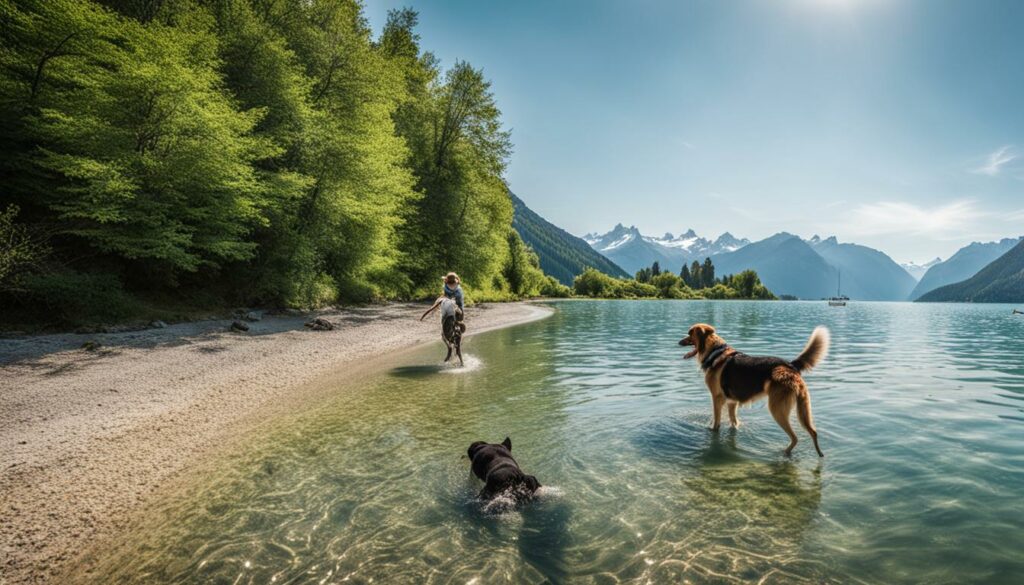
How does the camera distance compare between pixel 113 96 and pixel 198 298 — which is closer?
pixel 113 96

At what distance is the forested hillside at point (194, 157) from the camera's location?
631 inches

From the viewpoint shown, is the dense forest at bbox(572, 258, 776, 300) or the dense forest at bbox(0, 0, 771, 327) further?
the dense forest at bbox(572, 258, 776, 300)

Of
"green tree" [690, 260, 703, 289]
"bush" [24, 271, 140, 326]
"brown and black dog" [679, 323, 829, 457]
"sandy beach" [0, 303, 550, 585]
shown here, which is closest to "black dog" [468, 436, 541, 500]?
"brown and black dog" [679, 323, 829, 457]

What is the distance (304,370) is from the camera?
43.8ft

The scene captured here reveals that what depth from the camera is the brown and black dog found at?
6.43 metres

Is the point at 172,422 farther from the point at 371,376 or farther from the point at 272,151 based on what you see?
the point at 272,151

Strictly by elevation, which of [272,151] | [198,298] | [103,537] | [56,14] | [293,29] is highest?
[293,29]

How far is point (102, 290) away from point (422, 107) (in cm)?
3182

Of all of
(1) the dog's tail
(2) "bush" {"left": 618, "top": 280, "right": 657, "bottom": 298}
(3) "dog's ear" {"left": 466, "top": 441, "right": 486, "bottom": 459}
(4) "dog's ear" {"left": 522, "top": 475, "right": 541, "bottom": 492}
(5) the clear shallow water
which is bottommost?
(5) the clear shallow water

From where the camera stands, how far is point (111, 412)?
27.3ft

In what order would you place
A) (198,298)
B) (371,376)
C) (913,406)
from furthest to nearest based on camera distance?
(198,298)
(371,376)
(913,406)

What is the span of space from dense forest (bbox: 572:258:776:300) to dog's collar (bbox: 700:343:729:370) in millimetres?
139735

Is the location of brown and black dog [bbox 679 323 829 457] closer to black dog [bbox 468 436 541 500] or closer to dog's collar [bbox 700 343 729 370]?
dog's collar [bbox 700 343 729 370]

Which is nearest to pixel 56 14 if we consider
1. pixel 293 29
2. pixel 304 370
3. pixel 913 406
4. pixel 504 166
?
pixel 293 29
